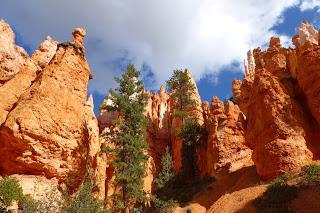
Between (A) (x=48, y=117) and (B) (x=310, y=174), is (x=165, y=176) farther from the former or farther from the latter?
(B) (x=310, y=174)

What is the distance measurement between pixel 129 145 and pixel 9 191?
453 inches

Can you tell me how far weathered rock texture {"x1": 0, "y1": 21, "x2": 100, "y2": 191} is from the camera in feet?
97.4

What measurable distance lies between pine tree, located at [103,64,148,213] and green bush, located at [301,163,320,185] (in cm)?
1354

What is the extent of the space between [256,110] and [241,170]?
24.6 ft

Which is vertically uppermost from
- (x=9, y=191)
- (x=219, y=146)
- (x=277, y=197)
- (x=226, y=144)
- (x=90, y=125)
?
(x=90, y=125)

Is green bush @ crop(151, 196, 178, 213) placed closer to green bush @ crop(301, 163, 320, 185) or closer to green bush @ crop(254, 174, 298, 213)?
green bush @ crop(254, 174, 298, 213)

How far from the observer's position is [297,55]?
33.1 m

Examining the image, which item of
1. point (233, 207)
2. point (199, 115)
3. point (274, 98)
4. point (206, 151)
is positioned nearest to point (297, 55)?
point (274, 98)

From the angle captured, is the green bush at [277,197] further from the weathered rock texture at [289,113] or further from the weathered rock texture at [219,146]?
the weathered rock texture at [219,146]

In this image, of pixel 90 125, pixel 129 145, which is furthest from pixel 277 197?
pixel 90 125

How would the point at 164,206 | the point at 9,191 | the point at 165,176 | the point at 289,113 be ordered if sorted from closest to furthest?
1. the point at 9,191
2. the point at 289,113
3. the point at 164,206
4. the point at 165,176

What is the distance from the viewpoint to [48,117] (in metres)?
31.7

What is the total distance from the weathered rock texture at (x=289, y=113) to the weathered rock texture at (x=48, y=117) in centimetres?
1583

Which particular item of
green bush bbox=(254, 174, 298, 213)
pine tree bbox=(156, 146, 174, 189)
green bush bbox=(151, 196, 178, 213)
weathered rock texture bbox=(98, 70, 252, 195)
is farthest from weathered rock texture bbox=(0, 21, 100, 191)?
green bush bbox=(254, 174, 298, 213)
